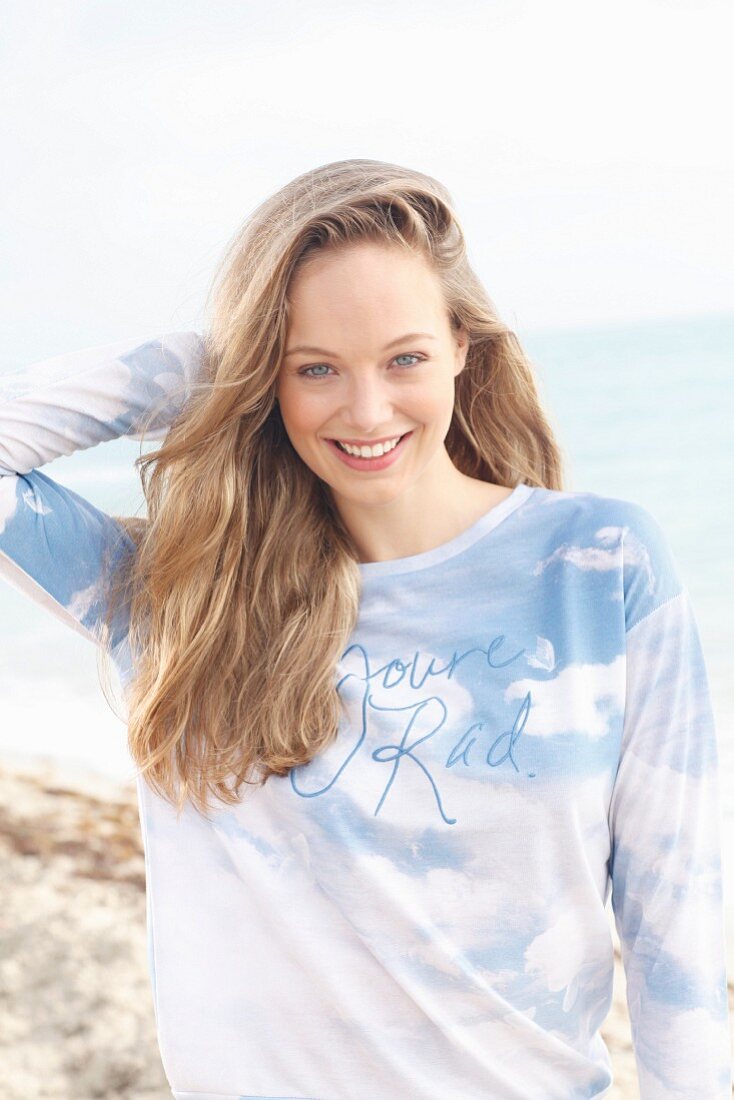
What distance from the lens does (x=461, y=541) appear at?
1.68 m

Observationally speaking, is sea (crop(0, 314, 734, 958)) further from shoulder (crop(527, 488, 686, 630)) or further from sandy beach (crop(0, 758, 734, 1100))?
shoulder (crop(527, 488, 686, 630))

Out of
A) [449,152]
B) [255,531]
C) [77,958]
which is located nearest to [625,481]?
[449,152]

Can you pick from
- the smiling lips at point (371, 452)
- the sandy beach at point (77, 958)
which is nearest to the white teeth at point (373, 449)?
the smiling lips at point (371, 452)

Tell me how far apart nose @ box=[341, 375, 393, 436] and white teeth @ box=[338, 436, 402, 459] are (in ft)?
0.14

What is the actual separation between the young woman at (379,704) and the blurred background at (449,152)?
431 inches

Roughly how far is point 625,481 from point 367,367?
10.5 m

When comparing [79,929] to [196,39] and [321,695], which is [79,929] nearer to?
[321,695]

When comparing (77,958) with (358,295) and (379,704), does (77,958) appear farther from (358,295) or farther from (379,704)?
(358,295)

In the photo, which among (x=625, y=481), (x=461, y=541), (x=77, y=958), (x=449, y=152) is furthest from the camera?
(x=449, y=152)

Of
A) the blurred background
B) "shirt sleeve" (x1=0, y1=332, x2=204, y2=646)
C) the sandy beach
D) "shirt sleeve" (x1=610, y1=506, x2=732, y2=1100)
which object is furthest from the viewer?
the blurred background

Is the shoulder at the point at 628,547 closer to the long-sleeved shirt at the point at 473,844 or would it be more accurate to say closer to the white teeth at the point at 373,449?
the long-sleeved shirt at the point at 473,844

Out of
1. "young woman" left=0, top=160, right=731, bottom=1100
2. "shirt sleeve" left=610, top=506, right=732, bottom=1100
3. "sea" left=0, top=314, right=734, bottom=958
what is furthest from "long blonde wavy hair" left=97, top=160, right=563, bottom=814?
"sea" left=0, top=314, right=734, bottom=958

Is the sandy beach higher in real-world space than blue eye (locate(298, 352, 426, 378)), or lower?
lower

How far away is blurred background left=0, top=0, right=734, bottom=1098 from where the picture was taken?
43.6 feet
